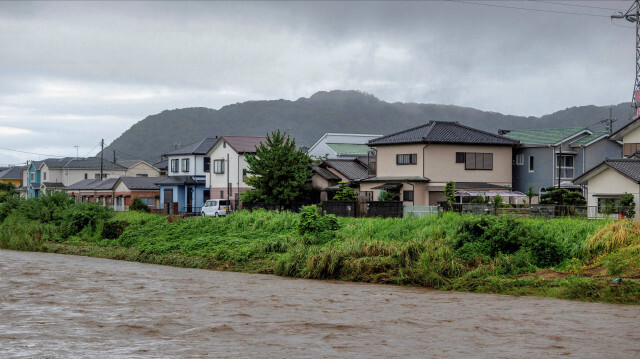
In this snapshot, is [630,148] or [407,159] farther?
[407,159]

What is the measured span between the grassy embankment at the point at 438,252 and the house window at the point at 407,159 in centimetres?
1833

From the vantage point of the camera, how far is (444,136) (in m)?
49.6

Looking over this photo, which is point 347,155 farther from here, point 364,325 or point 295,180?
point 364,325

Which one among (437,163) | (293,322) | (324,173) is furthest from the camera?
(324,173)

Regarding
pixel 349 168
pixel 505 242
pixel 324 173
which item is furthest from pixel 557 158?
pixel 505 242

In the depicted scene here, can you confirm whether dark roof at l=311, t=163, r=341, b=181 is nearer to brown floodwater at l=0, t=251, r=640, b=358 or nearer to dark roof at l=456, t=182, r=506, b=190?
dark roof at l=456, t=182, r=506, b=190

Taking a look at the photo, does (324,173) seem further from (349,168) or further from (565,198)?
(565,198)

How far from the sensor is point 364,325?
15.0 m

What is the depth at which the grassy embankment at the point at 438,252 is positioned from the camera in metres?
19.8

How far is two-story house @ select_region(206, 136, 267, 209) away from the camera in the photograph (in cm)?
6488

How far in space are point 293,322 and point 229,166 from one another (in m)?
51.1

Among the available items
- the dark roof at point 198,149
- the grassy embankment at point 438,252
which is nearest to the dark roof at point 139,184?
the dark roof at point 198,149

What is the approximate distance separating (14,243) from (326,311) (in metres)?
26.5

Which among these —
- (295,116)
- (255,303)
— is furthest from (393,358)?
(295,116)
